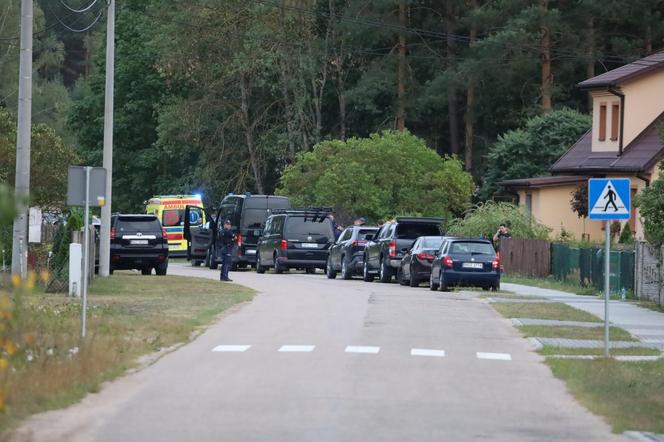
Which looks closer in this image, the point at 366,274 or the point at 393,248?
the point at 393,248

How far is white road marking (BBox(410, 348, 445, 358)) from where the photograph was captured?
1943 cm

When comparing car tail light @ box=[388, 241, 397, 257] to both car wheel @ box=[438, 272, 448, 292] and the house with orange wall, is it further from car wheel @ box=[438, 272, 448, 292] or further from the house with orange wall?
the house with orange wall

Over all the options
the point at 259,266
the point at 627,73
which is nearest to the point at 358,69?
the point at 259,266

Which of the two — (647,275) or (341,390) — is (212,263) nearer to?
(647,275)

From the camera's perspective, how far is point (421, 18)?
233ft

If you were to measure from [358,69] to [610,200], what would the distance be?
5246cm

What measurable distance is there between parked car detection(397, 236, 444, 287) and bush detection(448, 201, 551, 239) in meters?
11.3

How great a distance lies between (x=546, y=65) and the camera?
206ft

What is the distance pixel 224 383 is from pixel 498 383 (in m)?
3.16

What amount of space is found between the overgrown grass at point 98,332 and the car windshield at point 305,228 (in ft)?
33.9

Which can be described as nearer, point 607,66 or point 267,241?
point 267,241

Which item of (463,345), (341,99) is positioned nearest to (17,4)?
(341,99)

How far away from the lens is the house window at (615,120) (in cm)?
5003

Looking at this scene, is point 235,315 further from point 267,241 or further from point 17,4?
point 17,4
